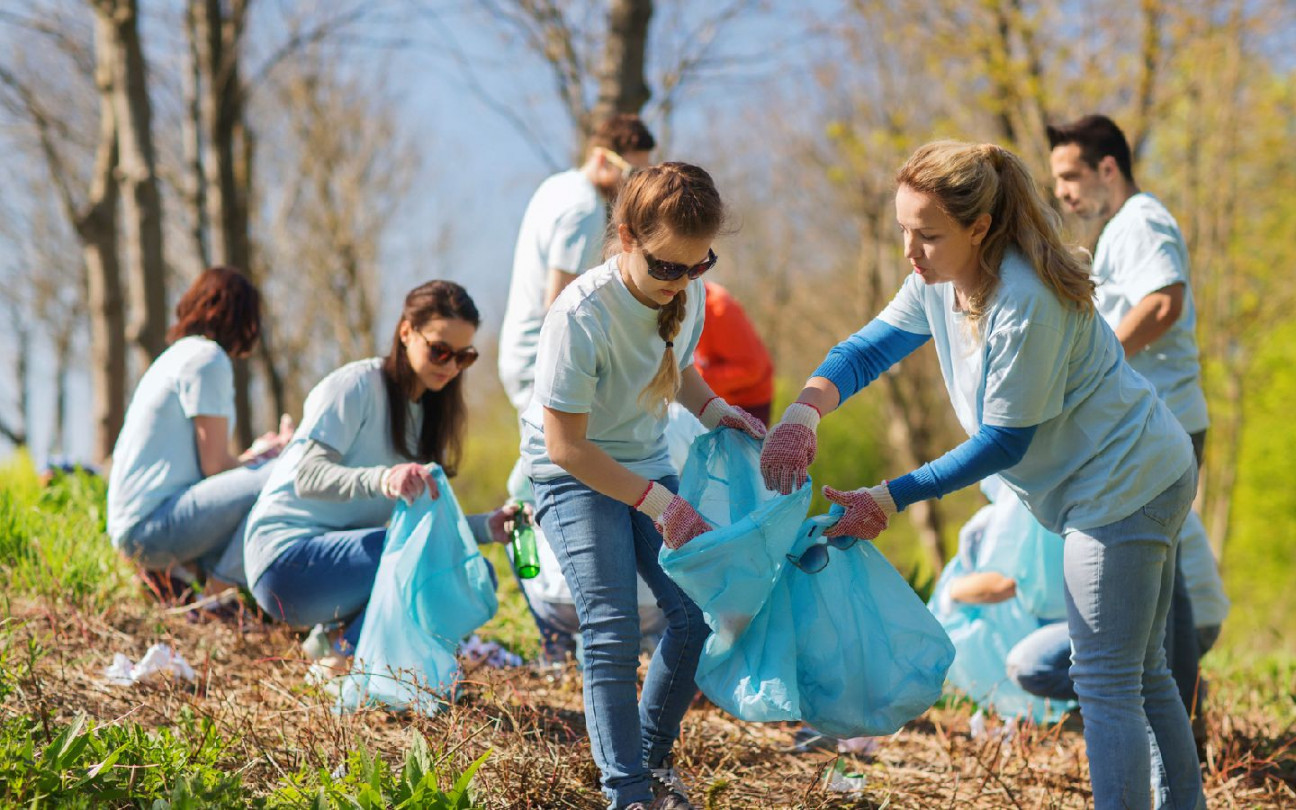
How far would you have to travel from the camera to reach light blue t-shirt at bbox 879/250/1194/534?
226 centimetres

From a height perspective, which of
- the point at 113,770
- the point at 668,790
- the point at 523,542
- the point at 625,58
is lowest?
the point at 668,790

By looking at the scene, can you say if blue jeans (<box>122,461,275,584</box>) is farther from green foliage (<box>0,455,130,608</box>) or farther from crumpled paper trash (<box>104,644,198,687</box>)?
crumpled paper trash (<box>104,644,198,687</box>)

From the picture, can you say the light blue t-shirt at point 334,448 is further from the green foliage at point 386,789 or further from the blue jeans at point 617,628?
the green foliage at point 386,789

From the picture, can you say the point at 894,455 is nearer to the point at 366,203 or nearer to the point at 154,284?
the point at 366,203

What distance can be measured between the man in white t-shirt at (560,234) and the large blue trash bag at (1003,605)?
1.64 m

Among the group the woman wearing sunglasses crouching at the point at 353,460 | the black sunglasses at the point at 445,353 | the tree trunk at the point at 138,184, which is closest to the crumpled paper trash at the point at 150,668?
the woman wearing sunglasses crouching at the point at 353,460

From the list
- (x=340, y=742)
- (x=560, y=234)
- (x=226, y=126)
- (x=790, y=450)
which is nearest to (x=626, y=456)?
(x=790, y=450)

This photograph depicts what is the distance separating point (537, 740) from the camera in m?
2.87

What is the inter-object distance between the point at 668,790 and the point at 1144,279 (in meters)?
2.13

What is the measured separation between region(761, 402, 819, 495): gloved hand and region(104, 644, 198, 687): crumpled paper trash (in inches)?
72.9

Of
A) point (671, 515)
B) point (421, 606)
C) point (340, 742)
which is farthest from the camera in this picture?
point (421, 606)

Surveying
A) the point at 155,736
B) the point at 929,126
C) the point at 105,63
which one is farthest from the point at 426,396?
the point at 929,126

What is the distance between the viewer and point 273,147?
15.2 m

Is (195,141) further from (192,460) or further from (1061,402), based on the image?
(1061,402)
